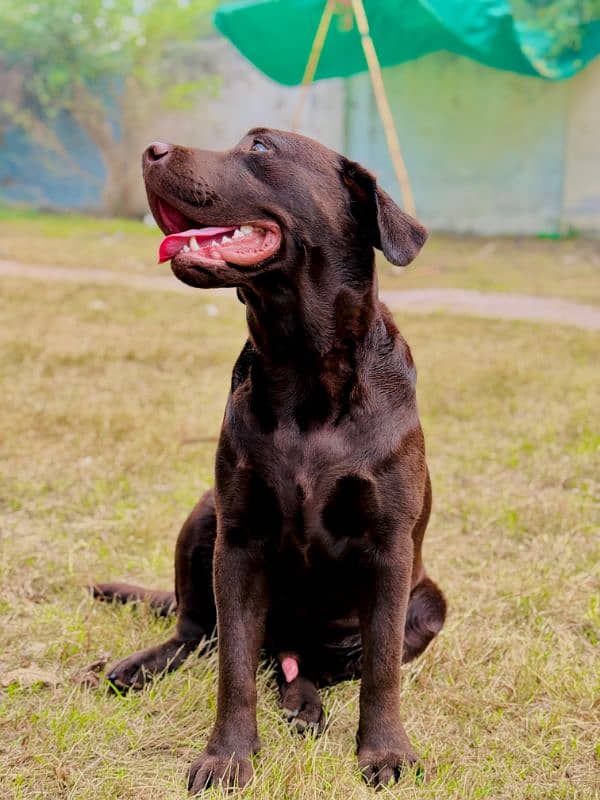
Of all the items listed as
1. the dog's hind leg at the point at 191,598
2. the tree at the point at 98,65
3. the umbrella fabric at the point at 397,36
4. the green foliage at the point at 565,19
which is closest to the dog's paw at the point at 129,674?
the dog's hind leg at the point at 191,598

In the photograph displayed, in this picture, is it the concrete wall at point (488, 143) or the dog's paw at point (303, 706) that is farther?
the concrete wall at point (488, 143)

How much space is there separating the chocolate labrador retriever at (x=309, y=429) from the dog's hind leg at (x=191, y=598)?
37 centimetres

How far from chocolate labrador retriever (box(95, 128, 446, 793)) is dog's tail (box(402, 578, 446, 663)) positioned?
353mm

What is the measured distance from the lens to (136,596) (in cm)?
293

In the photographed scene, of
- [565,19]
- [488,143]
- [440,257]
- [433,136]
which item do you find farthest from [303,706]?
[433,136]

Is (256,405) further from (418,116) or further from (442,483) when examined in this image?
(418,116)

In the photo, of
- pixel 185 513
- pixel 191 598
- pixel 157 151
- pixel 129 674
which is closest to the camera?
pixel 157 151

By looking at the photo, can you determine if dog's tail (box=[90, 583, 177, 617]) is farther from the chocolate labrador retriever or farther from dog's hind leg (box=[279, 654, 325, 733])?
the chocolate labrador retriever

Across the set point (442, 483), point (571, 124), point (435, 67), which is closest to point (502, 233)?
point (571, 124)

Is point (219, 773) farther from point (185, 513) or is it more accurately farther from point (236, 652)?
point (185, 513)

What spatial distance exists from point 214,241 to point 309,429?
1.57ft

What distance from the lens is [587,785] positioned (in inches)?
84.4

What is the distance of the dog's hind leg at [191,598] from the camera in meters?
2.56

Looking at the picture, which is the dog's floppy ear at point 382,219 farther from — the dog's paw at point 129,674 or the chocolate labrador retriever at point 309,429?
the dog's paw at point 129,674
